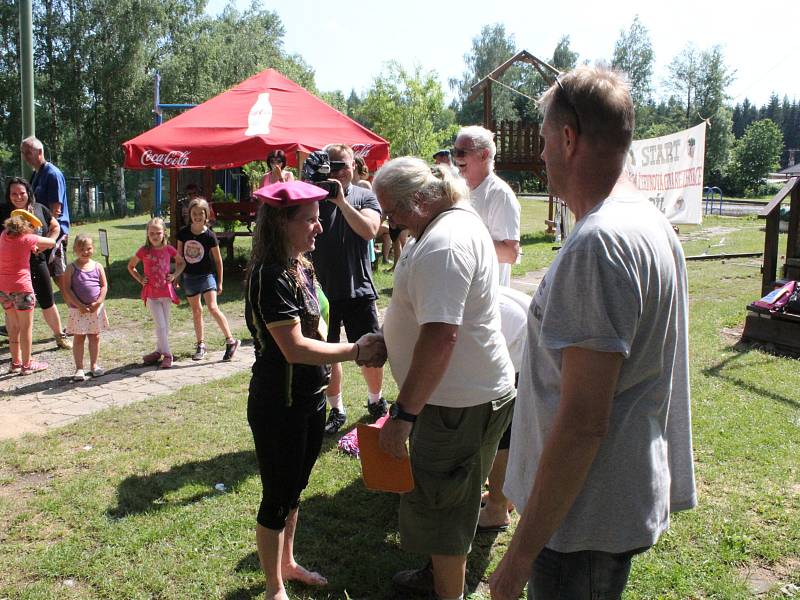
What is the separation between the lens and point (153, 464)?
4387 millimetres

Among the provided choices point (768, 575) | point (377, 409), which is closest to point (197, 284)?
point (377, 409)

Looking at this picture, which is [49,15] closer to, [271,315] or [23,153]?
[23,153]

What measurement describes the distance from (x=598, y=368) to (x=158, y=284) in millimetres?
5994

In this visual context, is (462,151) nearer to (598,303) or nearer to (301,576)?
(301,576)

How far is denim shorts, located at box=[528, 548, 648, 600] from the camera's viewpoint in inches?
60.7

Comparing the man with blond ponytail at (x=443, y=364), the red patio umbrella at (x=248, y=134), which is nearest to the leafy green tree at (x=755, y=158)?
the red patio umbrella at (x=248, y=134)

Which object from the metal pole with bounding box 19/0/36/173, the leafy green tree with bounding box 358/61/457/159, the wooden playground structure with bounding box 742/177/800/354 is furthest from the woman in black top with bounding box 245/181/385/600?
the leafy green tree with bounding box 358/61/457/159

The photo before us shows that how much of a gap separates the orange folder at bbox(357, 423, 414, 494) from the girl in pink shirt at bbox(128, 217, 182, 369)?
14.8 ft

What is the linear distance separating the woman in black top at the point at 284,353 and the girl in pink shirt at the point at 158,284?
13.9 feet

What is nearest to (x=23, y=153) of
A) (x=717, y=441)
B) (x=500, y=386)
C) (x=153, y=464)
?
(x=153, y=464)

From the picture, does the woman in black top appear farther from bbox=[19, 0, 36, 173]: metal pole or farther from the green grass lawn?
bbox=[19, 0, 36, 173]: metal pole

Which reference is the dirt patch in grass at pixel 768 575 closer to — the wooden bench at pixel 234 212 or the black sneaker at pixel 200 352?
the black sneaker at pixel 200 352

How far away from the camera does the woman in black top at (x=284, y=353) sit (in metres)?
2.55

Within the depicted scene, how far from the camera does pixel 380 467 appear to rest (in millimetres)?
2625
